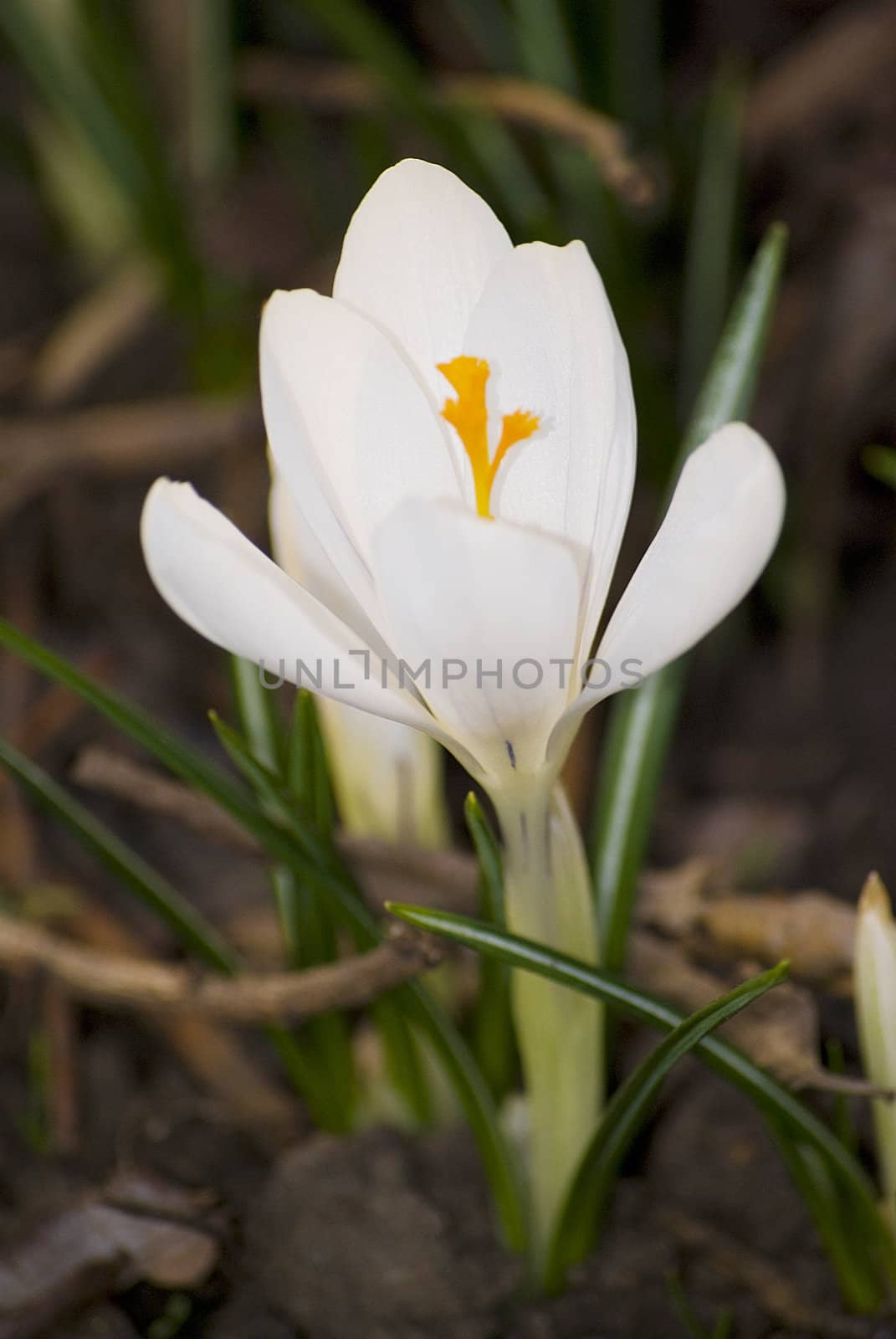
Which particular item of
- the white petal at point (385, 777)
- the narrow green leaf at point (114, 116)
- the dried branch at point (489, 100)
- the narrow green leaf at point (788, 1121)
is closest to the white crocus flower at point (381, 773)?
the white petal at point (385, 777)

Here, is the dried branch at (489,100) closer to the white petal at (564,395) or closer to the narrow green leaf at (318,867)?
the white petal at (564,395)

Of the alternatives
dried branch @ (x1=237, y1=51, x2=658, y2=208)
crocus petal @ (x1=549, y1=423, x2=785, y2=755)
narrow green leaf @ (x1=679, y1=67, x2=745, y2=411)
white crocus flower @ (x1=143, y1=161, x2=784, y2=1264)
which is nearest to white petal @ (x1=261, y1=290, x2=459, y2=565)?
white crocus flower @ (x1=143, y1=161, x2=784, y2=1264)

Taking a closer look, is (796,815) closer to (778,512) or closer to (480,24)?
(778,512)

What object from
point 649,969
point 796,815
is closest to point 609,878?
point 649,969

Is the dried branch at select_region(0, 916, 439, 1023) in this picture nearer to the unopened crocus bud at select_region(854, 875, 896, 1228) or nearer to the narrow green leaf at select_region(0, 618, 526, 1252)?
the narrow green leaf at select_region(0, 618, 526, 1252)

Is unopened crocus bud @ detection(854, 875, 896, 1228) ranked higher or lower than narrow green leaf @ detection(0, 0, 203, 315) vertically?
lower

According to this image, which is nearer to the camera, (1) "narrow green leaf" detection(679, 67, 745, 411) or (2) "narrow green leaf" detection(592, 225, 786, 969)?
(2) "narrow green leaf" detection(592, 225, 786, 969)
